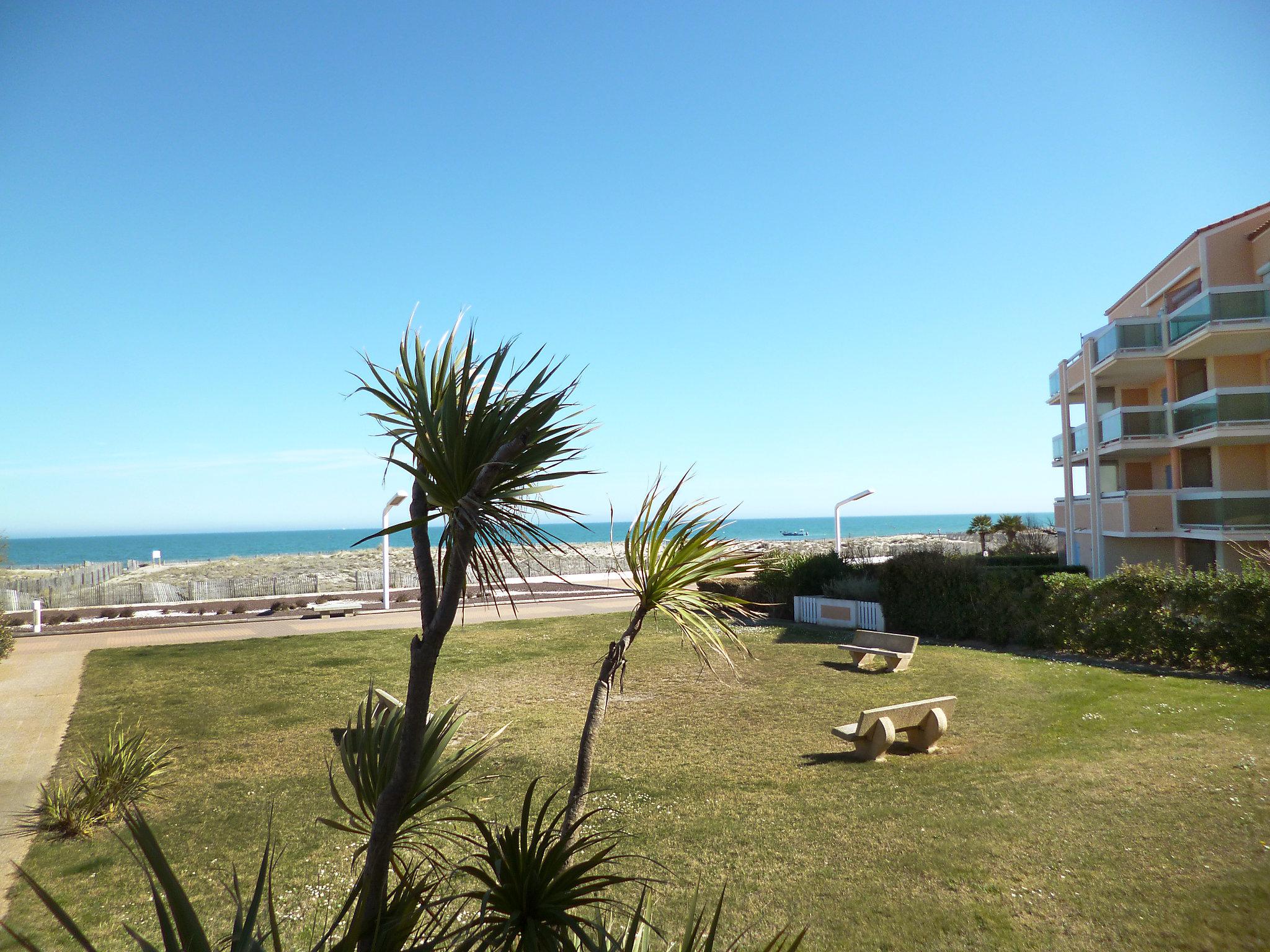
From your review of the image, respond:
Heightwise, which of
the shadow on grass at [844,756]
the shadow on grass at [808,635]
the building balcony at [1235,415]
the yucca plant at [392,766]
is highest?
the building balcony at [1235,415]

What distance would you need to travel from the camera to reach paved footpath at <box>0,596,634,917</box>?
24.9 ft

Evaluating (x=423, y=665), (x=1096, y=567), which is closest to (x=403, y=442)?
(x=423, y=665)

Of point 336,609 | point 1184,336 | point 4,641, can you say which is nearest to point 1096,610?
point 1184,336

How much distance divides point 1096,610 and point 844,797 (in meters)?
10.6

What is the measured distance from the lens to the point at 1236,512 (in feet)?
69.2

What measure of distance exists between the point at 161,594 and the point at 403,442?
29.2 m

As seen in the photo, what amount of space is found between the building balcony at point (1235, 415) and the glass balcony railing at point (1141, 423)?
7.39ft

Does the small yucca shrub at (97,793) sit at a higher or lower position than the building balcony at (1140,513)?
lower

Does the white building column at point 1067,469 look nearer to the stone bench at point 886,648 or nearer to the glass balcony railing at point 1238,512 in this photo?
the glass balcony railing at point 1238,512

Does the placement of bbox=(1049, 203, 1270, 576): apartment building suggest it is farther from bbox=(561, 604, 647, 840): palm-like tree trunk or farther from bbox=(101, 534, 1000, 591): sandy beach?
bbox=(561, 604, 647, 840): palm-like tree trunk

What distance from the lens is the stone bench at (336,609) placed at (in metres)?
24.0

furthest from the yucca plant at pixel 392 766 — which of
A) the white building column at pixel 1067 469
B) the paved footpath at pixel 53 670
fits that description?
the white building column at pixel 1067 469

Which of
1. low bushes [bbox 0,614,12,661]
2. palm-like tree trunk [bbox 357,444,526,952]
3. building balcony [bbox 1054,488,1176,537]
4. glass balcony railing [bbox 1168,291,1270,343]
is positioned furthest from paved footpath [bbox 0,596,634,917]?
glass balcony railing [bbox 1168,291,1270,343]

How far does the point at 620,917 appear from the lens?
4.34 m
